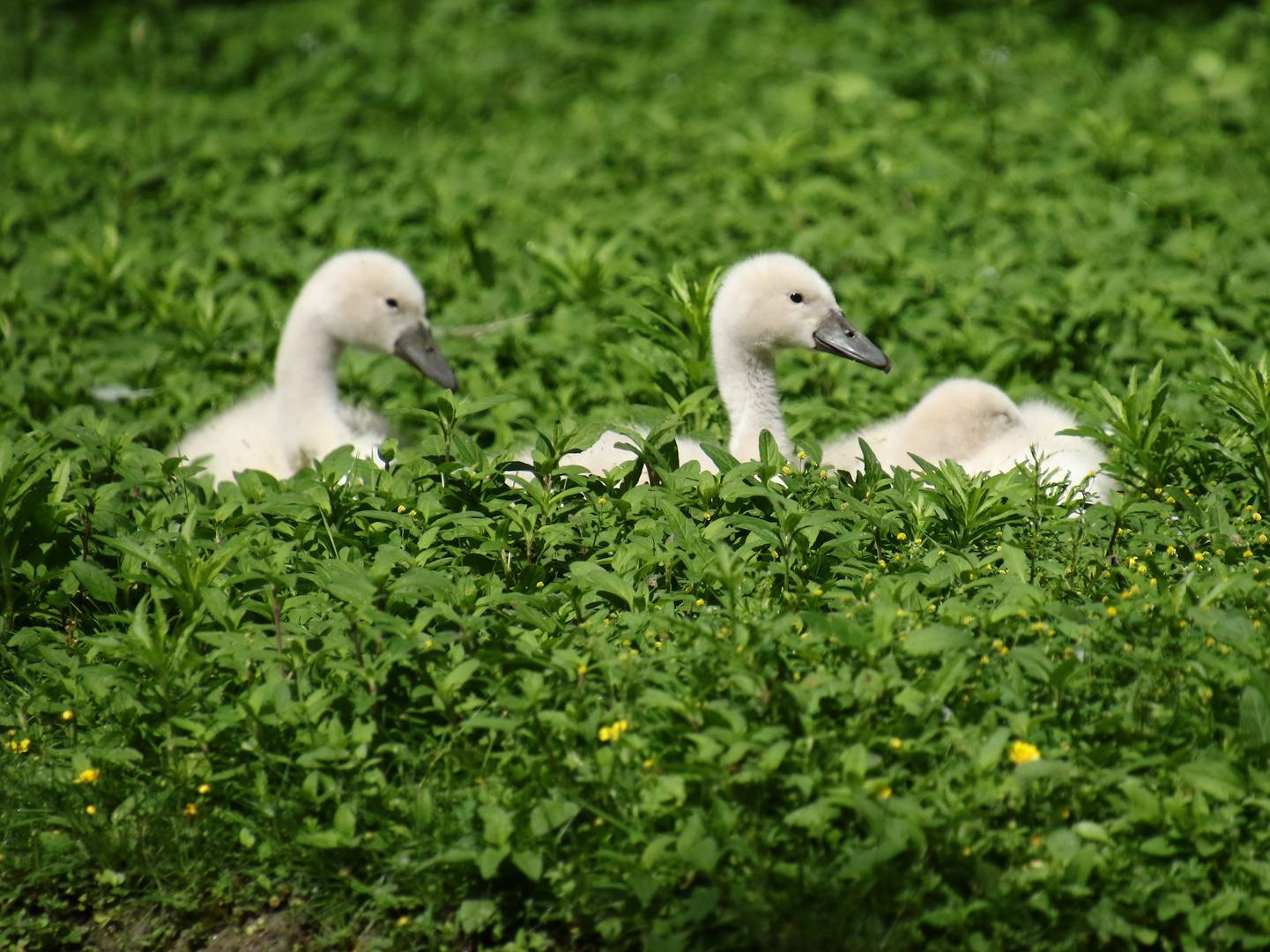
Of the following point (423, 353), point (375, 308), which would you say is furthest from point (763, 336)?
point (375, 308)

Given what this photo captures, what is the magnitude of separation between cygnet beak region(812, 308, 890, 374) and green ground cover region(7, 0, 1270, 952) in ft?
1.35

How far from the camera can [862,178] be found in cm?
774

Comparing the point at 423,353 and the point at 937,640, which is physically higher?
the point at 937,640

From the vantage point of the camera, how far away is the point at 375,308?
17.7 ft

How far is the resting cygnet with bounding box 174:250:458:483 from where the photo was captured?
206 inches

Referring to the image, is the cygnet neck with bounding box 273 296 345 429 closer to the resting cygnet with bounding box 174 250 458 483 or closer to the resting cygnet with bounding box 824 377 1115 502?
the resting cygnet with bounding box 174 250 458 483

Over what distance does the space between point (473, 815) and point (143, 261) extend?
16.9 ft

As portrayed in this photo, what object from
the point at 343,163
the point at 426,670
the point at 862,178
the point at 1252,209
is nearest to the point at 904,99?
the point at 862,178

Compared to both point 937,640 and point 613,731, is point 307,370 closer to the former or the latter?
point 613,731

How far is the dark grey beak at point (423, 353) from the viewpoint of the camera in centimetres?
546

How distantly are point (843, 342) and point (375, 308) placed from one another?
205 centimetres

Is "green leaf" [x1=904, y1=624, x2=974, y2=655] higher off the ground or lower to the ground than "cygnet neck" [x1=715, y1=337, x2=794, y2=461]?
higher

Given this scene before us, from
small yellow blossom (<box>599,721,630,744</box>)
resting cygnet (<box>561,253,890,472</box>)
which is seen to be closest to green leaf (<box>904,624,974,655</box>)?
small yellow blossom (<box>599,721,630,744</box>)

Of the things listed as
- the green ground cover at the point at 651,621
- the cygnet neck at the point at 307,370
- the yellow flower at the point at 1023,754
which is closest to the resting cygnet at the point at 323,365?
the cygnet neck at the point at 307,370
